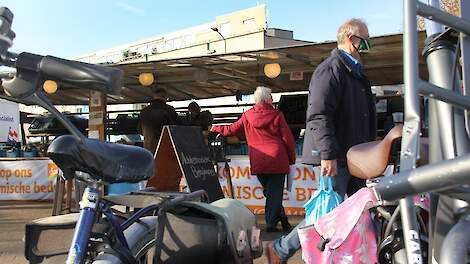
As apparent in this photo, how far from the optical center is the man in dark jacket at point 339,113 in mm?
3533

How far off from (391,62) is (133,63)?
14.0ft

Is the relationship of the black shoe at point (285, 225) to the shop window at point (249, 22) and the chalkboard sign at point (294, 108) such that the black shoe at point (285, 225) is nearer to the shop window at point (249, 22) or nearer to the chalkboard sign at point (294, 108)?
the chalkboard sign at point (294, 108)

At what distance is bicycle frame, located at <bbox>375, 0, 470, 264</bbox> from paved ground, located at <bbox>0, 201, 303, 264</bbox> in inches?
144

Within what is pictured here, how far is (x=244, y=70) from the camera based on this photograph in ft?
30.5

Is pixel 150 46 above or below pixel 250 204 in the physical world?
above

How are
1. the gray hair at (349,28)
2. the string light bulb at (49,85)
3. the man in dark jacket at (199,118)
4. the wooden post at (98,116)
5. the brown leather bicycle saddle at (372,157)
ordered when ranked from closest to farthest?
the string light bulb at (49,85)
the brown leather bicycle saddle at (372,157)
the gray hair at (349,28)
the man in dark jacket at (199,118)
the wooden post at (98,116)

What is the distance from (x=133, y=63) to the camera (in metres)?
8.63

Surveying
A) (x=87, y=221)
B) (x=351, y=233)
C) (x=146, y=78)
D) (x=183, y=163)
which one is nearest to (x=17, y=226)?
(x=183, y=163)

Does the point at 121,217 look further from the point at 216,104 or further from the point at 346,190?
the point at 216,104

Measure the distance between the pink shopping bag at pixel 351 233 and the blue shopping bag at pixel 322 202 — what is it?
1110 millimetres

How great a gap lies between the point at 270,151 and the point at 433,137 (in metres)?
4.90

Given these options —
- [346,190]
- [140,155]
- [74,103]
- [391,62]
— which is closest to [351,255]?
[140,155]

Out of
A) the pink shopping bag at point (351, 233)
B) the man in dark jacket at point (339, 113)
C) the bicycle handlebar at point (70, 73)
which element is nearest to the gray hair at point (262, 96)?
the man in dark jacket at point (339, 113)

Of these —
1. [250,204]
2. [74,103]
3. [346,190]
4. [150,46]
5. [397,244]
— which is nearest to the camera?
[397,244]
